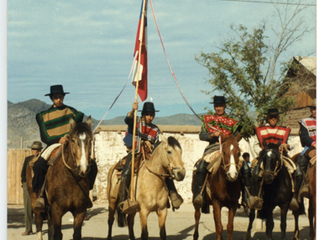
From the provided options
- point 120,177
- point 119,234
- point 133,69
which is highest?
point 133,69

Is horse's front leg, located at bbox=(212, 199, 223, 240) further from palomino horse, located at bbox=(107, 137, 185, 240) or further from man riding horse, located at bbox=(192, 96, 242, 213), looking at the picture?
palomino horse, located at bbox=(107, 137, 185, 240)

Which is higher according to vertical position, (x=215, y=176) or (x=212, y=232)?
(x=215, y=176)

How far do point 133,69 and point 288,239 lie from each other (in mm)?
5239

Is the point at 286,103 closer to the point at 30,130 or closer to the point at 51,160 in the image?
the point at 51,160

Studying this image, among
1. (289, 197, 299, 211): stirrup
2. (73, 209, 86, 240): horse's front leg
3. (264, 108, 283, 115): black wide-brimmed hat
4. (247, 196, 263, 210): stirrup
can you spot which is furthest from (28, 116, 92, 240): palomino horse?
(289, 197, 299, 211): stirrup

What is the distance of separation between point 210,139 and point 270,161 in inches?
52.9

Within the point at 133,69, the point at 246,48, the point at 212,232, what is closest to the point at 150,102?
the point at 133,69

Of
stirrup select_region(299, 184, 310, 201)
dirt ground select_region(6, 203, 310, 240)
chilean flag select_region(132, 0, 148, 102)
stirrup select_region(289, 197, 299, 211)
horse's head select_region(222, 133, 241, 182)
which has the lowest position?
dirt ground select_region(6, 203, 310, 240)

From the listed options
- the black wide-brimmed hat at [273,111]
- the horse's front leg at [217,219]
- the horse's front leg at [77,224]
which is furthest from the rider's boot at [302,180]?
the horse's front leg at [77,224]

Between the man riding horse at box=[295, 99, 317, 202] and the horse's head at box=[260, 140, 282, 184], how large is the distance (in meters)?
0.83

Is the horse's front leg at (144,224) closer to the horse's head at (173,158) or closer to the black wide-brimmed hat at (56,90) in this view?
the horse's head at (173,158)

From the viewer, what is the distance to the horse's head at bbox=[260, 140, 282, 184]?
9328 millimetres

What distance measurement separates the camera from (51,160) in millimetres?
8438

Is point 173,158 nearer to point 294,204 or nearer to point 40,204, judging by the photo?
point 40,204
